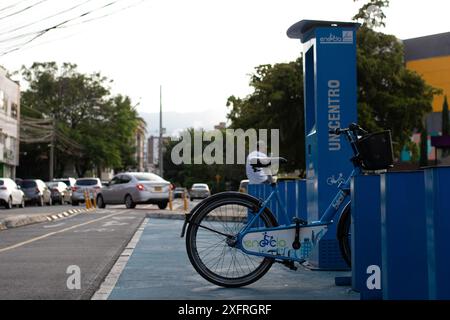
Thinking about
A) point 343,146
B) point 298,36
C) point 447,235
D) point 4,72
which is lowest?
point 447,235

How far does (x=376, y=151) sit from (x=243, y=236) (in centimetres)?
143

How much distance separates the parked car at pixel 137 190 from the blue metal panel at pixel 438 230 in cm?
2430

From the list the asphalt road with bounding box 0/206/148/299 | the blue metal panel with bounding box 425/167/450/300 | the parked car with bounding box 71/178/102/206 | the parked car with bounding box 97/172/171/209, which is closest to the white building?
the parked car with bounding box 71/178/102/206

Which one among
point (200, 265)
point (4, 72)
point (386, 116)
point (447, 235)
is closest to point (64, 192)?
point (4, 72)

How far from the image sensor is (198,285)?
6852 mm

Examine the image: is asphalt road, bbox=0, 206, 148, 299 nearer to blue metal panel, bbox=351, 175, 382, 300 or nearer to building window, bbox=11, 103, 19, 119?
blue metal panel, bbox=351, 175, 382, 300

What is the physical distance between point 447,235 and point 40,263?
5.69 m

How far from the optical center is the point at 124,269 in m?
8.05

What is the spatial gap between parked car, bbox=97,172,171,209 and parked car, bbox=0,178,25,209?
6214 mm

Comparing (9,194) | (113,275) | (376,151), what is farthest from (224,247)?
(9,194)

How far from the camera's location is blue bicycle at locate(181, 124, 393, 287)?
657cm

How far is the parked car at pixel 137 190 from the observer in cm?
2838
